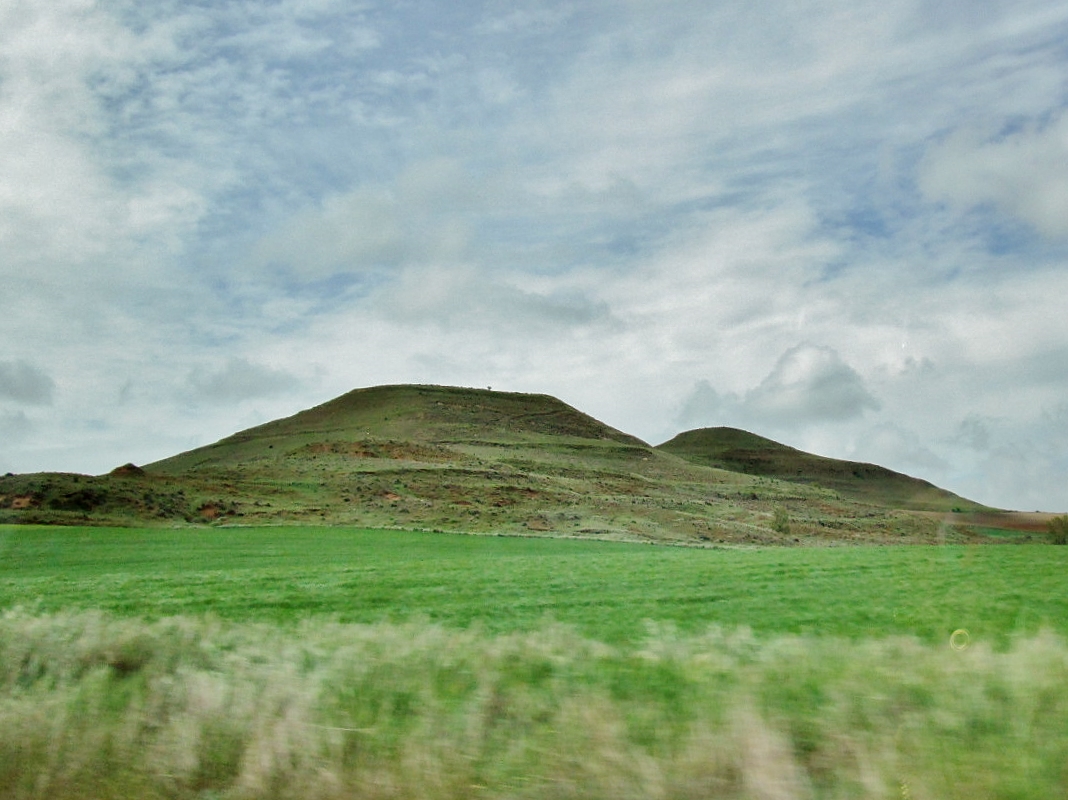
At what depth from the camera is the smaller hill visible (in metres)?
144

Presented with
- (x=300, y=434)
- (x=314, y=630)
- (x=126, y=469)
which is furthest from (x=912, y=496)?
(x=314, y=630)

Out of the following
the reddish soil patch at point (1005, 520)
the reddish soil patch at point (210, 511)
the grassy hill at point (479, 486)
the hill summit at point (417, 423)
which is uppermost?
the hill summit at point (417, 423)

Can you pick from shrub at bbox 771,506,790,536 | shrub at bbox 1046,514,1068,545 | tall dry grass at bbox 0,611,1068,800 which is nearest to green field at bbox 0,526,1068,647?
tall dry grass at bbox 0,611,1068,800

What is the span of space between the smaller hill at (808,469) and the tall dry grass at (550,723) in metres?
135

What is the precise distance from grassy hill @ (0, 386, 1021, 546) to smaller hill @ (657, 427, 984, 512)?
1.96ft

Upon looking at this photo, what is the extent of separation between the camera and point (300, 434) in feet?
405

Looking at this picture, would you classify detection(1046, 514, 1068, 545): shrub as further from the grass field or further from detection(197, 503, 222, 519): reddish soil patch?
detection(197, 503, 222, 519): reddish soil patch

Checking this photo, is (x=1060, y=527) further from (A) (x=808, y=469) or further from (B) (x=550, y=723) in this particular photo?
(A) (x=808, y=469)

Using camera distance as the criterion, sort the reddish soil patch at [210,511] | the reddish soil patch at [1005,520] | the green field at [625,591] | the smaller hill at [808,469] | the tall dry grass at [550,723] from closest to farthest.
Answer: the tall dry grass at [550,723] → the green field at [625,591] → the reddish soil patch at [1005,520] → the reddish soil patch at [210,511] → the smaller hill at [808,469]

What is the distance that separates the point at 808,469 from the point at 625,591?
144 m

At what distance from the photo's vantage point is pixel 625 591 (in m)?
19.7

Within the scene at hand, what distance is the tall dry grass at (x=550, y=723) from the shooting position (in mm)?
5055

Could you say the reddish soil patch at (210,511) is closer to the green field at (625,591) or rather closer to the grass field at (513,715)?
the green field at (625,591)

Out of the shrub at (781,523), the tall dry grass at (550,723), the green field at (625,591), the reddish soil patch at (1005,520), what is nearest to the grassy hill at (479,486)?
the shrub at (781,523)
